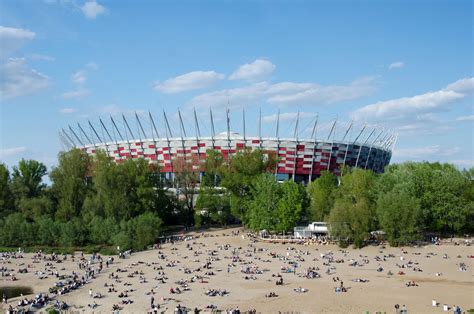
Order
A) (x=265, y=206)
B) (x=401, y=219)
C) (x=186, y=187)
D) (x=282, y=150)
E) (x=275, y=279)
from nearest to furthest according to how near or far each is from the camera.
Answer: (x=275, y=279) < (x=401, y=219) < (x=265, y=206) < (x=186, y=187) < (x=282, y=150)

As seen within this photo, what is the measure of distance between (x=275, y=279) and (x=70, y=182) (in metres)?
41.0

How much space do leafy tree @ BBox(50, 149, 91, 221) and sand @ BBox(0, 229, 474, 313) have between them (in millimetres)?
11673

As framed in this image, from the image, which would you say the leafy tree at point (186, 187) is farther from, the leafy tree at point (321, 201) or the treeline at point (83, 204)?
the leafy tree at point (321, 201)

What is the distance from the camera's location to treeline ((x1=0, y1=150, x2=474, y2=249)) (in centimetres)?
5738

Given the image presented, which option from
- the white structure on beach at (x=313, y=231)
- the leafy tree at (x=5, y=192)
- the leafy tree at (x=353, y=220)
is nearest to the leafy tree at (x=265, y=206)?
the white structure on beach at (x=313, y=231)

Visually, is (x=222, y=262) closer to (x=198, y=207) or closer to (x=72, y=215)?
(x=198, y=207)

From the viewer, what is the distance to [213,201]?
236 ft

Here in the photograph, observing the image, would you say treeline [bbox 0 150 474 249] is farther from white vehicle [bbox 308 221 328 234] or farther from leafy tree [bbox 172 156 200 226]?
white vehicle [bbox 308 221 328 234]

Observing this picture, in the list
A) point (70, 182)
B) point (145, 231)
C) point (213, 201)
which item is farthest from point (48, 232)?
point (213, 201)

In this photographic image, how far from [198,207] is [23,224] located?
Result: 79.4ft

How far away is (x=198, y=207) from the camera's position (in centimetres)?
7381

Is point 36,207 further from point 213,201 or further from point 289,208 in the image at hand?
point 289,208

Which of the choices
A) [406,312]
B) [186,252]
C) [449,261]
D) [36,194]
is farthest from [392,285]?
[36,194]

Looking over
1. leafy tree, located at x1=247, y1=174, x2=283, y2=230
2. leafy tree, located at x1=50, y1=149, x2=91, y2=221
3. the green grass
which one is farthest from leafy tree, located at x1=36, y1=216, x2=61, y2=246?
leafy tree, located at x1=247, y1=174, x2=283, y2=230
